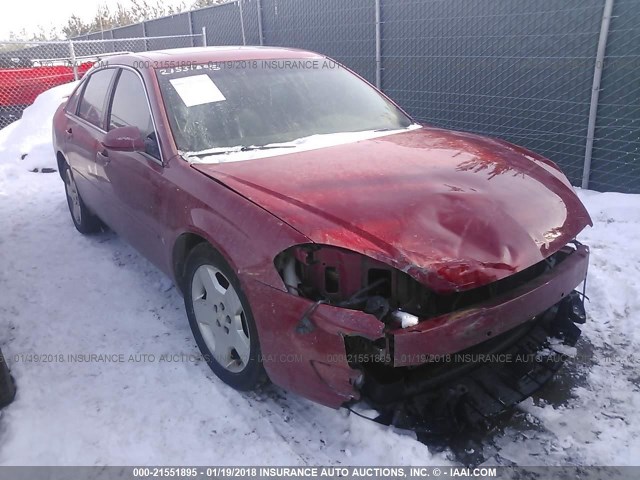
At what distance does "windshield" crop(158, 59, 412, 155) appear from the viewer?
3.10 meters

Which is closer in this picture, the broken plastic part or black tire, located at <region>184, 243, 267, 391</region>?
the broken plastic part

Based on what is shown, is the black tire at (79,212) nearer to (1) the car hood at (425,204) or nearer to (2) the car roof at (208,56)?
(2) the car roof at (208,56)

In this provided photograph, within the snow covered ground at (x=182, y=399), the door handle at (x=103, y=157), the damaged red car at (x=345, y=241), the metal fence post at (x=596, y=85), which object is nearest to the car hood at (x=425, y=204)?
the damaged red car at (x=345, y=241)

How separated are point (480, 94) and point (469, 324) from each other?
17.6 feet

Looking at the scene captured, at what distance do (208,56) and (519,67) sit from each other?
13.8 ft

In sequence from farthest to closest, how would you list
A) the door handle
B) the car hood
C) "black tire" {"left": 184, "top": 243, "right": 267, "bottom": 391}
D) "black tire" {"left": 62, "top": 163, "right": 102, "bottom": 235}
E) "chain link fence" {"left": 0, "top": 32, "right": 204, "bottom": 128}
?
"chain link fence" {"left": 0, "top": 32, "right": 204, "bottom": 128} → "black tire" {"left": 62, "top": 163, "right": 102, "bottom": 235} → the door handle → "black tire" {"left": 184, "top": 243, "right": 267, "bottom": 391} → the car hood

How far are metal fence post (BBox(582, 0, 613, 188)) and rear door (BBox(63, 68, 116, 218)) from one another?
4.73 m

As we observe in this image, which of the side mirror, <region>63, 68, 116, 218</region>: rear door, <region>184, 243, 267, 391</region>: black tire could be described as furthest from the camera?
<region>63, 68, 116, 218</region>: rear door

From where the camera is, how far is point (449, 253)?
2.11m

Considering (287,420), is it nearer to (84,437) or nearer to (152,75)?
(84,437)

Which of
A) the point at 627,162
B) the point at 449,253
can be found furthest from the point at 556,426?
the point at 627,162

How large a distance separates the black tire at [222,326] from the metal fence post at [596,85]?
15.5 feet

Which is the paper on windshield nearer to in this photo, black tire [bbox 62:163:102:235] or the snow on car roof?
the snow on car roof

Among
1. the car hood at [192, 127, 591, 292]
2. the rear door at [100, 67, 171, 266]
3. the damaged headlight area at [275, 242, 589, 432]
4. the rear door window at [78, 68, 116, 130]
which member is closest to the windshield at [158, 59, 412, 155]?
the rear door at [100, 67, 171, 266]
